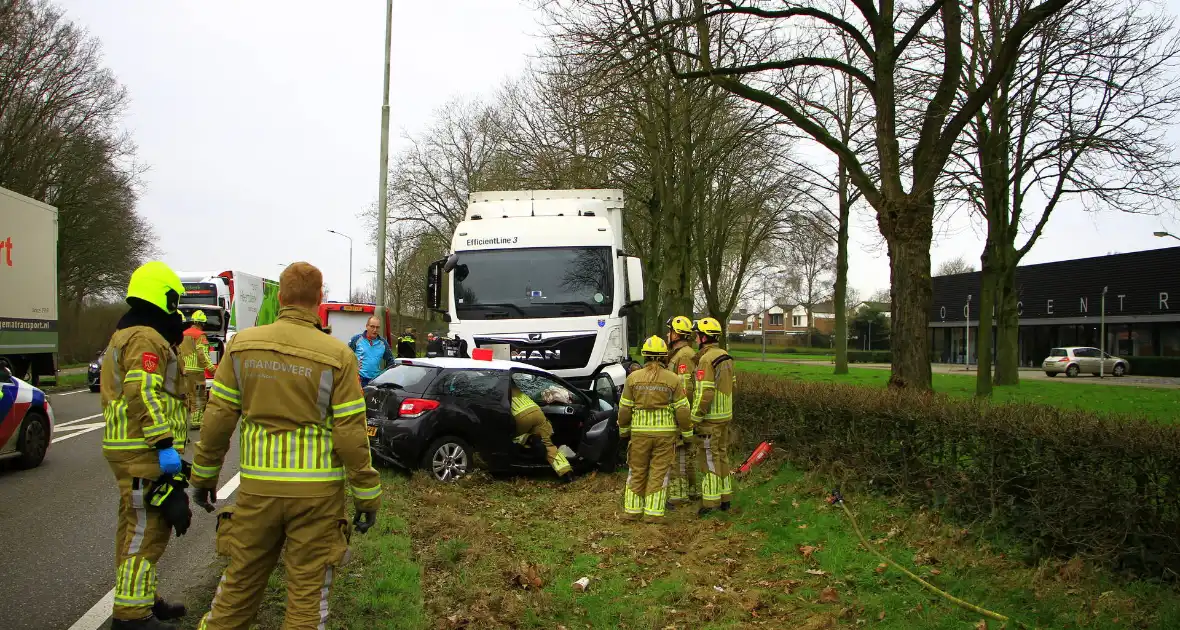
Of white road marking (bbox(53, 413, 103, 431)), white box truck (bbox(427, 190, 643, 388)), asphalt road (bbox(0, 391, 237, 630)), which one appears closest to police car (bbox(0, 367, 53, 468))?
asphalt road (bbox(0, 391, 237, 630))

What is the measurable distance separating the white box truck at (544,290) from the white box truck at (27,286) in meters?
7.30

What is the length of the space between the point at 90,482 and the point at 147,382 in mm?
Answer: 5778

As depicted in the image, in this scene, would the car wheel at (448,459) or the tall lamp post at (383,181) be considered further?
the tall lamp post at (383,181)

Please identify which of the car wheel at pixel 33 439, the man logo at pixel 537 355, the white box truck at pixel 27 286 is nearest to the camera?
the car wheel at pixel 33 439

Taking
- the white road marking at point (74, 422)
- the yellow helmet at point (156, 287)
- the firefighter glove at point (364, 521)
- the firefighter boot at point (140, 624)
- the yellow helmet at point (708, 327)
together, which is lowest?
the white road marking at point (74, 422)

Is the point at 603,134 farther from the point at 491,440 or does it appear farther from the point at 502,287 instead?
the point at 491,440

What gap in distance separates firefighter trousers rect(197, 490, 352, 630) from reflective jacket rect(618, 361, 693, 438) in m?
4.61

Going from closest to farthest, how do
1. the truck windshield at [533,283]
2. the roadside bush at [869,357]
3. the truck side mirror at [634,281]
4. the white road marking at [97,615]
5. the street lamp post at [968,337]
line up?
the white road marking at [97,615] < the truck windshield at [533,283] < the truck side mirror at [634,281] < the street lamp post at [968,337] < the roadside bush at [869,357]

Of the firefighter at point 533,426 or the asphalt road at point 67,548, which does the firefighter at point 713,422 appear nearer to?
the firefighter at point 533,426

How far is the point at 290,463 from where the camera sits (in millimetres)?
3639

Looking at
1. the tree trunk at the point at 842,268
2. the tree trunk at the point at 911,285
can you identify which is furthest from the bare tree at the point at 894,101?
the tree trunk at the point at 842,268

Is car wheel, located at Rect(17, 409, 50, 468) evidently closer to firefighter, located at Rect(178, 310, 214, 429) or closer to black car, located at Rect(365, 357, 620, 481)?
firefighter, located at Rect(178, 310, 214, 429)

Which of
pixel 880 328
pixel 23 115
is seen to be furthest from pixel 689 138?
pixel 880 328

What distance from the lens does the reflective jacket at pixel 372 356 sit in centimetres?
→ 1313
